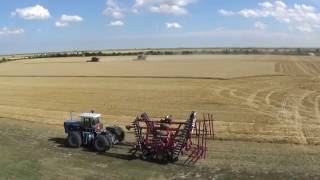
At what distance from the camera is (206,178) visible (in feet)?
63.8

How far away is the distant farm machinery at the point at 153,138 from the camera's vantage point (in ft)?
71.0

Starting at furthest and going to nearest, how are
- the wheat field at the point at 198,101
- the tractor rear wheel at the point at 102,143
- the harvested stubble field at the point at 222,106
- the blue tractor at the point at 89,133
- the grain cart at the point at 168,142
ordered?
the wheat field at the point at 198,101 < the blue tractor at the point at 89,133 < the tractor rear wheel at the point at 102,143 < the harvested stubble field at the point at 222,106 < the grain cart at the point at 168,142

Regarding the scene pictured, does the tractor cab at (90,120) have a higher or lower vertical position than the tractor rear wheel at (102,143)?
higher

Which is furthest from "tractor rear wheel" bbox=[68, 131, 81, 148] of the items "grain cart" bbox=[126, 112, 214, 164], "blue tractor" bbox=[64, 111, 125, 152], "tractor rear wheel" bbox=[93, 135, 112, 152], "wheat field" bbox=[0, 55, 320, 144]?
"wheat field" bbox=[0, 55, 320, 144]

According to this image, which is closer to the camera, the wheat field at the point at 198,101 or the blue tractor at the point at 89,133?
the blue tractor at the point at 89,133

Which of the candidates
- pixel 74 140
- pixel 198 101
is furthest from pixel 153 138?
pixel 198 101

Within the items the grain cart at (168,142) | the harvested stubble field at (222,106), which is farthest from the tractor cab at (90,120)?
the grain cart at (168,142)

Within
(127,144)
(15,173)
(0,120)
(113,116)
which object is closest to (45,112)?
(0,120)

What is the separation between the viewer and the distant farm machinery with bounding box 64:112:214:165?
71.0 feet

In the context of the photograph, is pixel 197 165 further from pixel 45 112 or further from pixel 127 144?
pixel 45 112

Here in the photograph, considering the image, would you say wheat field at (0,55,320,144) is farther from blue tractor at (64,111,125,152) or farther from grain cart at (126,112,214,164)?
blue tractor at (64,111,125,152)

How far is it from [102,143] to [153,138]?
110 inches

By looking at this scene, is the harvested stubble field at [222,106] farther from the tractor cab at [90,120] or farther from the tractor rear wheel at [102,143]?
the tractor rear wheel at [102,143]

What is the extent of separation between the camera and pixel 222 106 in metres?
36.1
